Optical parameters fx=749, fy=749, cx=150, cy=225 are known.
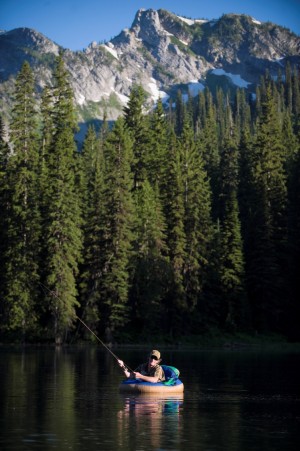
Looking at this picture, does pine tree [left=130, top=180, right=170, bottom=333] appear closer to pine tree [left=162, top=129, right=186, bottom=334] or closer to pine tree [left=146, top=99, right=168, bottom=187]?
pine tree [left=162, top=129, right=186, bottom=334]

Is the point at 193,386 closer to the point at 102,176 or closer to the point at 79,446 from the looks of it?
the point at 79,446

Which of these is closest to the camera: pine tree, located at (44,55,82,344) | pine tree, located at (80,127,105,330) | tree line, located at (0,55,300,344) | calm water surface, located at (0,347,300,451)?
calm water surface, located at (0,347,300,451)

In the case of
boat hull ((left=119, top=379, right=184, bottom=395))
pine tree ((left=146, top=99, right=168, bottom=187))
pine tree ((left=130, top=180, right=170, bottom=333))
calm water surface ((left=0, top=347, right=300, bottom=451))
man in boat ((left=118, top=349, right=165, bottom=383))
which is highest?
pine tree ((left=146, top=99, right=168, bottom=187))

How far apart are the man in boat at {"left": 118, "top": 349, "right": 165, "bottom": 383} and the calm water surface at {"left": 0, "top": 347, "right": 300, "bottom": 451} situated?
739 mm

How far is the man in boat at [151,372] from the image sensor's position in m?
28.5

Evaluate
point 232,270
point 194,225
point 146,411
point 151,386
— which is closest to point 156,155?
point 194,225

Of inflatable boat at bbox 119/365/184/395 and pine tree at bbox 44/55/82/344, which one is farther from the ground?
pine tree at bbox 44/55/82/344

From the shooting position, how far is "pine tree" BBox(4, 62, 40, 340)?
202ft

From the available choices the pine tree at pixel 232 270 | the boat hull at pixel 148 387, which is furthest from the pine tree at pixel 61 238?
the boat hull at pixel 148 387

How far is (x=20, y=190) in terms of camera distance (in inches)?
2554

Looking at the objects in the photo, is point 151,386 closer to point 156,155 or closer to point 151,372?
point 151,372

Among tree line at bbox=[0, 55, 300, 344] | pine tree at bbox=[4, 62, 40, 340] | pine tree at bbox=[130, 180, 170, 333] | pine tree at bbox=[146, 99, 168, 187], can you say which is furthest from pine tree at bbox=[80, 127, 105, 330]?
pine tree at bbox=[146, 99, 168, 187]

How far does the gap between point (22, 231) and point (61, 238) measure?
336 centimetres

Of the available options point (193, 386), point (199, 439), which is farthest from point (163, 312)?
point (199, 439)
